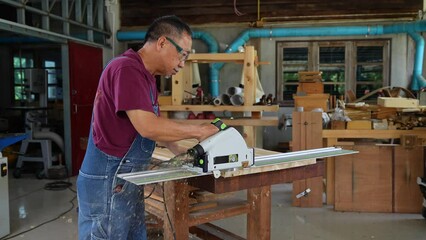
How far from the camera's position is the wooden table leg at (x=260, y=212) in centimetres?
233

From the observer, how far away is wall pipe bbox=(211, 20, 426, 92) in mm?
5790

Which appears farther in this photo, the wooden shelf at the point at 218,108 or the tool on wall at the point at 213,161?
the wooden shelf at the point at 218,108

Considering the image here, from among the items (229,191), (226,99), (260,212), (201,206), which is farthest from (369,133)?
(229,191)

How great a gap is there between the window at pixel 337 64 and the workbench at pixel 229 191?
13.7 feet

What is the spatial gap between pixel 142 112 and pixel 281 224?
2224 mm

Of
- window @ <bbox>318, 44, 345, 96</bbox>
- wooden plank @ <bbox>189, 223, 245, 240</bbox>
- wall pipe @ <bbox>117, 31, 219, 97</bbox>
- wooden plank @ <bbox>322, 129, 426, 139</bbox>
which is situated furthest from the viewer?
window @ <bbox>318, 44, 345, 96</bbox>

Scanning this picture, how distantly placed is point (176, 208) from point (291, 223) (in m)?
1.57

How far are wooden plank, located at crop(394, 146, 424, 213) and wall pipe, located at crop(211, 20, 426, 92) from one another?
270 centimetres

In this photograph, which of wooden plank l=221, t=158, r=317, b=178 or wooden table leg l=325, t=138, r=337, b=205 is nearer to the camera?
wooden plank l=221, t=158, r=317, b=178

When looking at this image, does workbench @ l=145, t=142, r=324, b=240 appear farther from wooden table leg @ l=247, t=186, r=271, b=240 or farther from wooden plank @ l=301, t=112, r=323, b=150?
wooden plank @ l=301, t=112, r=323, b=150

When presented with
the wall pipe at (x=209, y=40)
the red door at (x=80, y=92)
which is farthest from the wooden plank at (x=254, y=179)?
the wall pipe at (x=209, y=40)

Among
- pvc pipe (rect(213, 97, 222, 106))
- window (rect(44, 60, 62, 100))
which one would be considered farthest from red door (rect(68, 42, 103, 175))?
pvc pipe (rect(213, 97, 222, 106))

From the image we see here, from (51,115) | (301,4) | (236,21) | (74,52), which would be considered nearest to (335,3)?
(301,4)

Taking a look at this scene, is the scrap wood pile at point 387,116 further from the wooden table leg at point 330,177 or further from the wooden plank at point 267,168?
the wooden plank at point 267,168
